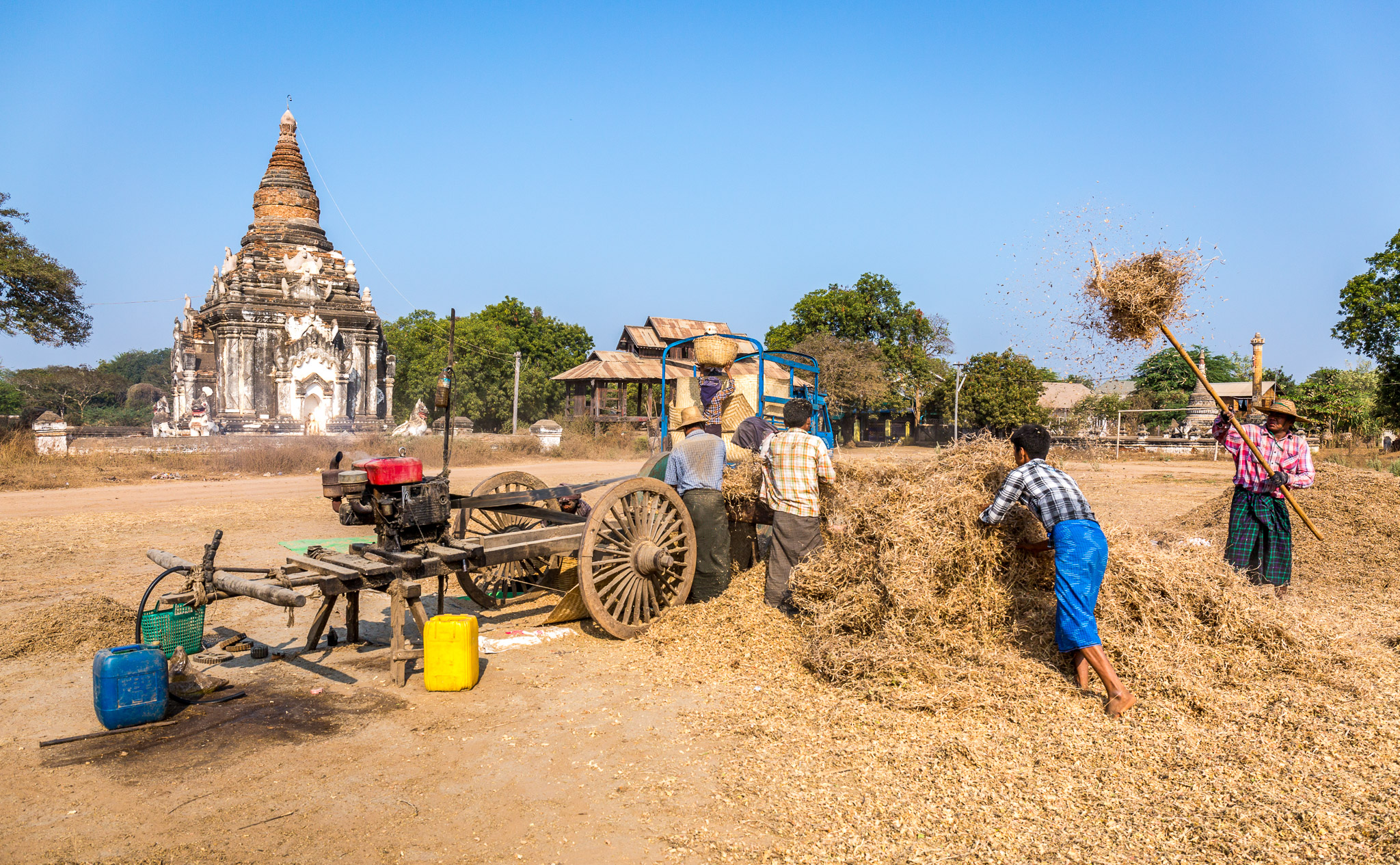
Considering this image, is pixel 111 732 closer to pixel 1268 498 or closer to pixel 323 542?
pixel 323 542

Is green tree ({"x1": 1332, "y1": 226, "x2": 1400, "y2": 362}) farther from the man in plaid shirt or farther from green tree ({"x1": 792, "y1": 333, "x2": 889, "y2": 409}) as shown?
the man in plaid shirt

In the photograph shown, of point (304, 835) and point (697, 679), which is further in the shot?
point (697, 679)

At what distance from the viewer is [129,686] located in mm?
4070

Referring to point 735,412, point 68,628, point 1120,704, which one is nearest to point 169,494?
point 68,628

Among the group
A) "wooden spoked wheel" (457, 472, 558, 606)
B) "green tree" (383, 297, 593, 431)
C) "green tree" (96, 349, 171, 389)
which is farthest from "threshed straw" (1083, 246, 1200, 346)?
"green tree" (96, 349, 171, 389)

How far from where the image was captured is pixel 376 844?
121 inches

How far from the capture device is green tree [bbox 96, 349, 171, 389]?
7658cm

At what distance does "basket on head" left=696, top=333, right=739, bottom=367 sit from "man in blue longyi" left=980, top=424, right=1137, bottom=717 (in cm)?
561

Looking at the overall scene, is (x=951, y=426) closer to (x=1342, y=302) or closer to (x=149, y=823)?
(x=1342, y=302)

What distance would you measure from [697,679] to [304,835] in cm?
236

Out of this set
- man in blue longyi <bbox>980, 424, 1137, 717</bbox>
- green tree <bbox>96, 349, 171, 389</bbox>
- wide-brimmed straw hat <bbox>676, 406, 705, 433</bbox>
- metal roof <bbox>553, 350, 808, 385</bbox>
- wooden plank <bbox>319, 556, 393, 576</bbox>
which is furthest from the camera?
green tree <bbox>96, 349, 171, 389</bbox>

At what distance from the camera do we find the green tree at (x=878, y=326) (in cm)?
4294

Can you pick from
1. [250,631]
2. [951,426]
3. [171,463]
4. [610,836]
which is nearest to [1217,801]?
[610,836]

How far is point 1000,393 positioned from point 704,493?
34.7m
